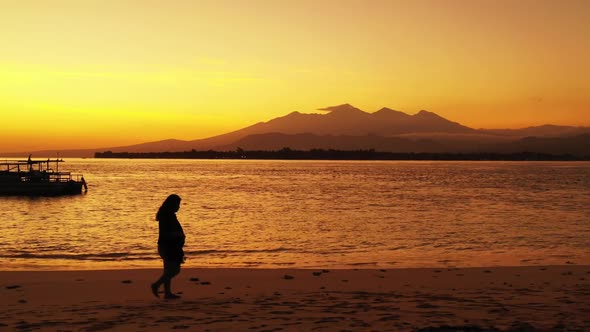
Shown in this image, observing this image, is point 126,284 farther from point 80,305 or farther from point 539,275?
point 539,275

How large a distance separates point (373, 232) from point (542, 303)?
19988 mm

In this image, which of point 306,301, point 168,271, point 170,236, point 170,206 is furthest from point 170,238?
point 306,301

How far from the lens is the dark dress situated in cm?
1048

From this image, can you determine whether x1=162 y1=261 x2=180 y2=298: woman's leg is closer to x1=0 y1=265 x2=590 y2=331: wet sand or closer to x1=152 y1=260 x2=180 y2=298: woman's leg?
x1=152 y1=260 x2=180 y2=298: woman's leg

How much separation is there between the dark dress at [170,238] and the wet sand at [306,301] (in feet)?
2.70

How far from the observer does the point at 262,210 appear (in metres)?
45.1

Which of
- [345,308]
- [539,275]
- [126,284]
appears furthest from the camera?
[539,275]

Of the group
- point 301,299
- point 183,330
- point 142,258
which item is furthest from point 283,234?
point 183,330

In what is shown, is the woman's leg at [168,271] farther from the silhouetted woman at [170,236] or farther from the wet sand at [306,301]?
the wet sand at [306,301]

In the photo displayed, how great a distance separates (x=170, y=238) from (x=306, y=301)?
2647 mm

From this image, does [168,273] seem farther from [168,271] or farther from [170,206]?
[170,206]

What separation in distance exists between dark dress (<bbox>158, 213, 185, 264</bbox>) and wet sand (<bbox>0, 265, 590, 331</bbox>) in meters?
0.82

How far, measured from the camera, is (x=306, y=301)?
10.4 metres

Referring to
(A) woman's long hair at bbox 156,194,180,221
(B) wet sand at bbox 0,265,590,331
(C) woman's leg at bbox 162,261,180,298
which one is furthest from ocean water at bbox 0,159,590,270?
(A) woman's long hair at bbox 156,194,180,221
